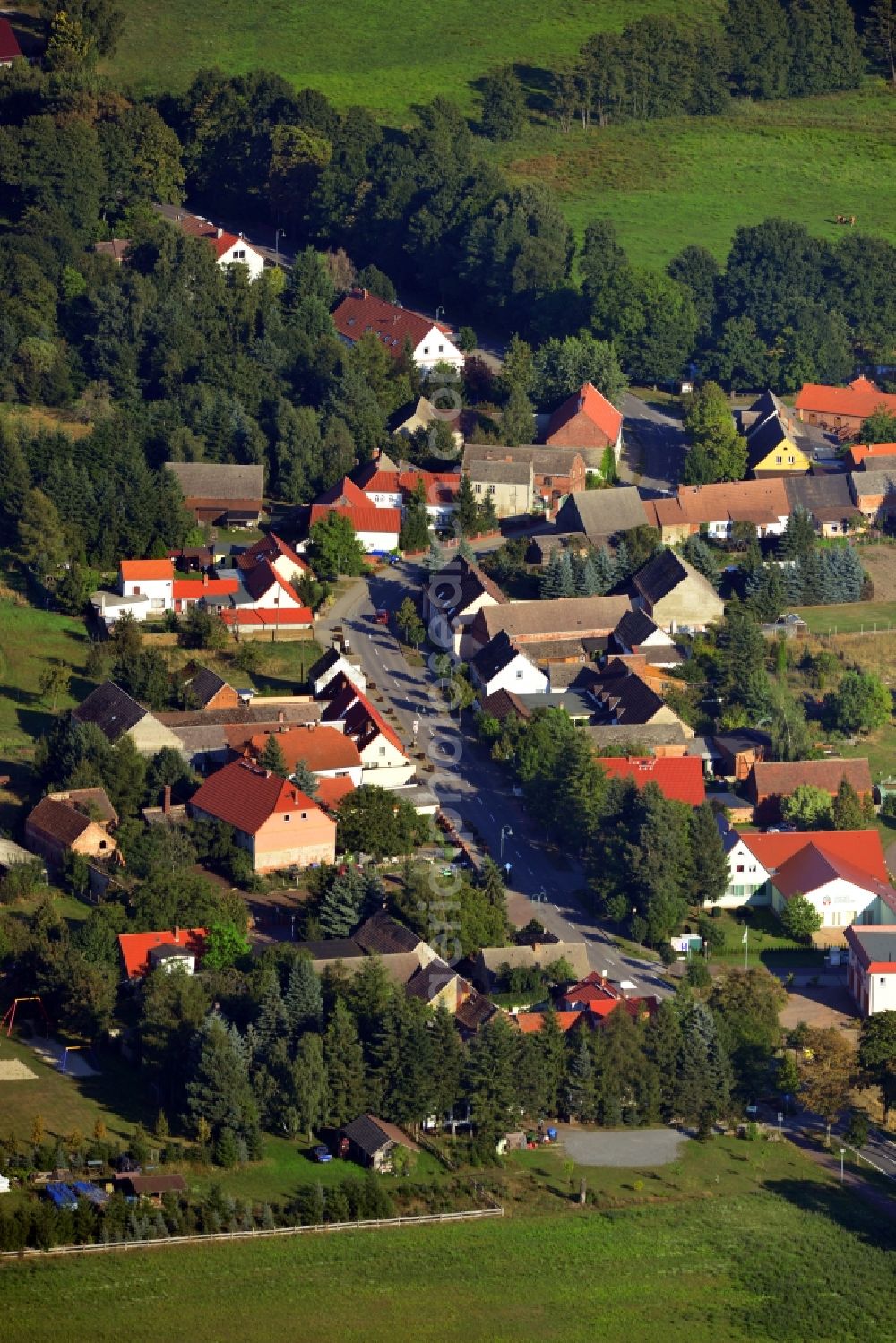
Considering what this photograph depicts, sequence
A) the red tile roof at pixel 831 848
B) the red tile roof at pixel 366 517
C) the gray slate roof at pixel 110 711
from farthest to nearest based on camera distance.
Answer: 1. the red tile roof at pixel 366 517
2. the gray slate roof at pixel 110 711
3. the red tile roof at pixel 831 848

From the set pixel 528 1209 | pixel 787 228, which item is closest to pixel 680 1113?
pixel 528 1209

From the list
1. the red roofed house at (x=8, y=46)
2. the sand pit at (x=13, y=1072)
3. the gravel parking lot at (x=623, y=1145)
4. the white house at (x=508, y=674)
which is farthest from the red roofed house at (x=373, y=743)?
the red roofed house at (x=8, y=46)

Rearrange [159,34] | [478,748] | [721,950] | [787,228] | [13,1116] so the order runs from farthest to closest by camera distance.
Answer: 1. [159,34]
2. [787,228]
3. [478,748]
4. [721,950]
5. [13,1116]

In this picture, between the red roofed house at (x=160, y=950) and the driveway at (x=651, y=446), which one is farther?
the driveway at (x=651, y=446)

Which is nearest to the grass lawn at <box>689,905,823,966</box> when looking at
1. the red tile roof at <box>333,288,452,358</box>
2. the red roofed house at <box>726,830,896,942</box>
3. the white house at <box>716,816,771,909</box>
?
the white house at <box>716,816,771,909</box>

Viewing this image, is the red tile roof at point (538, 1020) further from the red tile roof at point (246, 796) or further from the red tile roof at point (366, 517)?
the red tile roof at point (366, 517)

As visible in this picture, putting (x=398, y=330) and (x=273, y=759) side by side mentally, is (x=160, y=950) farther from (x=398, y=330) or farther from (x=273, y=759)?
(x=398, y=330)

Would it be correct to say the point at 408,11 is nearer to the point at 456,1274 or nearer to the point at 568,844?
the point at 568,844
